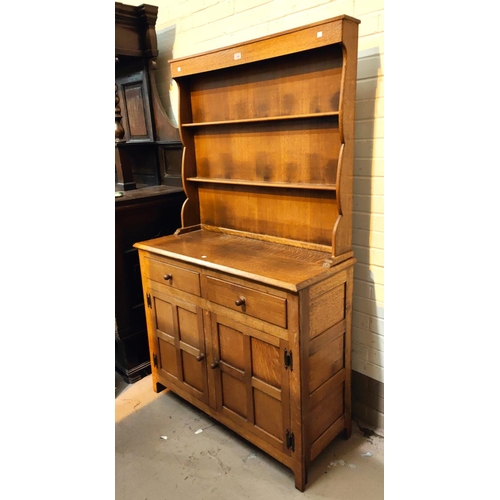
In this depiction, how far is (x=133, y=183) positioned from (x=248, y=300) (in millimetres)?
1383

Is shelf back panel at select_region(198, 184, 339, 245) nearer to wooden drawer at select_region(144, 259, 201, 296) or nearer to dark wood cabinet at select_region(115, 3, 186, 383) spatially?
dark wood cabinet at select_region(115, 3, 186, 383)

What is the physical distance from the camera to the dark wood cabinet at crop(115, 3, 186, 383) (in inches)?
98.2

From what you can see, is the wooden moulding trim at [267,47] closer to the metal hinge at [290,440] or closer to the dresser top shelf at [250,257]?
the dresser top shelf at [250,257]

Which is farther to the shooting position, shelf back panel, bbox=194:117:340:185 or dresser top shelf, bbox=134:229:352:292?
shelf back panel, bbox=194:117:340:185

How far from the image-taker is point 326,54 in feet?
5.85

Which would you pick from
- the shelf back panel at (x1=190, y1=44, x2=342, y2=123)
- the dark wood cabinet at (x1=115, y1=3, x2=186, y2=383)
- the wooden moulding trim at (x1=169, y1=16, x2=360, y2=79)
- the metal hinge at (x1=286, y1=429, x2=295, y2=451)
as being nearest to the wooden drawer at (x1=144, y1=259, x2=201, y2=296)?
the dark wood cabinet at (x1=115, y1=3, x2=186, y2=383)

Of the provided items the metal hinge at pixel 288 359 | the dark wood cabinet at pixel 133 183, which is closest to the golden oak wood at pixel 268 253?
the metal hinge at pixel 288 359

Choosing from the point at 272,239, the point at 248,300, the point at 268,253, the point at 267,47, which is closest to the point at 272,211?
the point at 272,239

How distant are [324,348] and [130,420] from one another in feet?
3.83

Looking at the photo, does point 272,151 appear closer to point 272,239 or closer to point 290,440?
point 272,239

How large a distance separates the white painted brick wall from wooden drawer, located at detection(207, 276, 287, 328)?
1.89 ft

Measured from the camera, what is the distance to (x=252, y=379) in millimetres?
1863

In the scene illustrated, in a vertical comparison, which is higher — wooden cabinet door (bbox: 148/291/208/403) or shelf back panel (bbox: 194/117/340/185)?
shelf back panel (bbox: 194/117/340/185)

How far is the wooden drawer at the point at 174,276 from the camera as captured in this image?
2.01 meters
